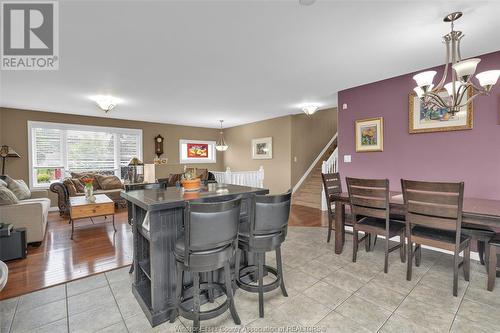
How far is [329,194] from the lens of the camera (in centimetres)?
346

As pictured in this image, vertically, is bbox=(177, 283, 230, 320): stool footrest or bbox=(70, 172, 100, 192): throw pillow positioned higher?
bbox=(70, 172, 100, 192): throw pillow

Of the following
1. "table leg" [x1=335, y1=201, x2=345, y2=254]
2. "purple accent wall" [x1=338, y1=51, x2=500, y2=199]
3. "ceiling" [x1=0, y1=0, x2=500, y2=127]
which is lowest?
"table leg" [x1=335, y1=201, x2=345, y2=254]

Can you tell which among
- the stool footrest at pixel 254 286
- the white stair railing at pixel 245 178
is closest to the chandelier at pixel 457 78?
the stool footrest at pixel 254 286

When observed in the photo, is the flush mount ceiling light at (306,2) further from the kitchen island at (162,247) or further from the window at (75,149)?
the window at (75,149)

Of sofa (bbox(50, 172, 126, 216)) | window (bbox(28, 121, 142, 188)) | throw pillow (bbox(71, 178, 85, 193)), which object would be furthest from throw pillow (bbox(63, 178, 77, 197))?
window (bbox(28, 121, 142, 188))

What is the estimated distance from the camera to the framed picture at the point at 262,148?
283 inches

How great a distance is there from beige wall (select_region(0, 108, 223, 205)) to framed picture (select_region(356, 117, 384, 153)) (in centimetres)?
593

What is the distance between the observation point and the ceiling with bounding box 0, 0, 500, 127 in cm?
202

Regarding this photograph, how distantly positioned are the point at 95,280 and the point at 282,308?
1983mm

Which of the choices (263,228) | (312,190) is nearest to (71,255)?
(263,228)

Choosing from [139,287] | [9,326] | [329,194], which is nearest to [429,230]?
[329,194]

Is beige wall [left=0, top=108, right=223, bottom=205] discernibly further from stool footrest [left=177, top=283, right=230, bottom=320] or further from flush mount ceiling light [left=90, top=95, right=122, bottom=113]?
stool footrest [left=177, top=283, right=230, bottom=320]

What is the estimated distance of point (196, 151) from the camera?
8.63 m

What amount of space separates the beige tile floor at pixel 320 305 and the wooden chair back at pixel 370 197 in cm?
66
